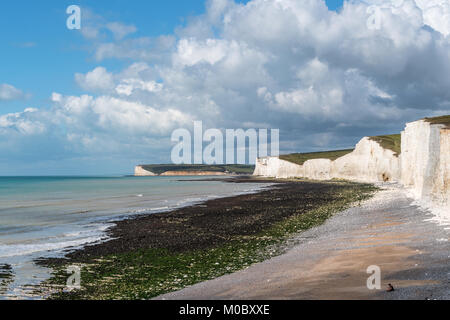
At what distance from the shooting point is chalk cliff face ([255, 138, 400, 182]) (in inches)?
3081

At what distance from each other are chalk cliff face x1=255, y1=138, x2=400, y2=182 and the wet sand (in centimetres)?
6406

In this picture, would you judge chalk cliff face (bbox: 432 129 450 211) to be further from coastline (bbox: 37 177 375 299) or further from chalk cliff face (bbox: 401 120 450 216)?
coastline (bbox: 37 177 375 299)

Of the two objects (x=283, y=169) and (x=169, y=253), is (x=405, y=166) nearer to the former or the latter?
(x=169, y=253)

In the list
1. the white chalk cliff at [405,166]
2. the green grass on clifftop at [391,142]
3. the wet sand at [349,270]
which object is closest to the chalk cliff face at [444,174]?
the white chalk cliff at [405,166]

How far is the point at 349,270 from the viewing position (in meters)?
11.1

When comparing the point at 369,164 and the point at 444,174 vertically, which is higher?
the point at 369,164

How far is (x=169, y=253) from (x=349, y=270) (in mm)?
8838

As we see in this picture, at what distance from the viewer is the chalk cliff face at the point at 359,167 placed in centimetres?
7825

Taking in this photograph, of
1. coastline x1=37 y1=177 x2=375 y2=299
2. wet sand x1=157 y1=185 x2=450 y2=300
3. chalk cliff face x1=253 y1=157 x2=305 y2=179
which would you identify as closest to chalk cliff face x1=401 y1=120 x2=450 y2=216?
wet sand x1=157 y1=185 x2=450 y2=300

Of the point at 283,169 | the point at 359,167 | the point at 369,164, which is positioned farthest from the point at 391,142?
the point at 283,169

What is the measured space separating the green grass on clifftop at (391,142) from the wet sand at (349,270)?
64.7 m
